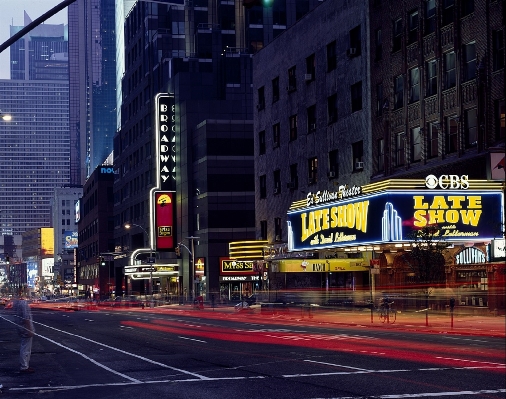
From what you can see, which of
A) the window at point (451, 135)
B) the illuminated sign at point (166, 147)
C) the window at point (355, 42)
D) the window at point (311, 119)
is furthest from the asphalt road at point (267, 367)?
the illuminated sign at point (166, 147)

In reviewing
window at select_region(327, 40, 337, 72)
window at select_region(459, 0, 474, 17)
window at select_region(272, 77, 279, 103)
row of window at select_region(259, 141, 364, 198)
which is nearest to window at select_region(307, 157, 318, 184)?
row of window at select_region(259, 141, 364, 198)

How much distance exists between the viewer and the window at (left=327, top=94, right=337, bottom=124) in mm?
63409

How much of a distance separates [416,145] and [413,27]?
690 centimetres

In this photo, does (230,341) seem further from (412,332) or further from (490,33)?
(490,33)

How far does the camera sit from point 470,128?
153ft

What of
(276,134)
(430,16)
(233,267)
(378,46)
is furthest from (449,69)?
(233,267)

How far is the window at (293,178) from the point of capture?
6931 centimetres

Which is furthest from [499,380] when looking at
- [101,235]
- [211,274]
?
[101,235]

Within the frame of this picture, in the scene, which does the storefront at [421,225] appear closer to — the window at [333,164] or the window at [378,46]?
the window at [333,164]

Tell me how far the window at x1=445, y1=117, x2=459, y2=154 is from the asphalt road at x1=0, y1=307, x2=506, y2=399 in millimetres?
15196

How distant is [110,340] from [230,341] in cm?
567

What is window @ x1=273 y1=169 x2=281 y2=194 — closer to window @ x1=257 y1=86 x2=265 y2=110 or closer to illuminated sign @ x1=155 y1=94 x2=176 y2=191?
window @ x1=257 y1=86 x2=265 y2=110

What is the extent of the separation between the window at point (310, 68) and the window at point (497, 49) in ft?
76.5

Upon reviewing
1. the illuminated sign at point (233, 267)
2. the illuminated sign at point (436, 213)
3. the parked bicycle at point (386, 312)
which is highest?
the illuminated sign at point (436, 213)
